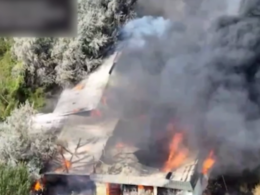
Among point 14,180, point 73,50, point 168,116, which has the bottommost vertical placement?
point 14,180

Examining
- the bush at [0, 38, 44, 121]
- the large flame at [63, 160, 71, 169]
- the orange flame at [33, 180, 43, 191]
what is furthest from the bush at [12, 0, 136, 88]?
the orange flame at [33, 180, 43, 191]

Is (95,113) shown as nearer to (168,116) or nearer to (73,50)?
(168,116)

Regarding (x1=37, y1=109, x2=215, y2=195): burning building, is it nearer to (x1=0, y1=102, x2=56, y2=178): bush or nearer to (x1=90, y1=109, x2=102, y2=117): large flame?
(x1=90, y1=109, x2=102, y2=117): large flame

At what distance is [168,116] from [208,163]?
1.22 metres

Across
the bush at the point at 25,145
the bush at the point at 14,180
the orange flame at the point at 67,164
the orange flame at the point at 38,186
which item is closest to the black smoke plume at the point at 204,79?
the orange flame at the point at 67,164

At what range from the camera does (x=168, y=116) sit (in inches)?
Result: 341

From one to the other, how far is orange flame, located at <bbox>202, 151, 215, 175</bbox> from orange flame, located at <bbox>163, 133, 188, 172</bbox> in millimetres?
373

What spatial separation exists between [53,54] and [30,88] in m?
0.89

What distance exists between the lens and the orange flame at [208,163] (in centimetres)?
786

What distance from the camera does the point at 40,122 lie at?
880cm

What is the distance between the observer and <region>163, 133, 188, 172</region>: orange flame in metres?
7.86

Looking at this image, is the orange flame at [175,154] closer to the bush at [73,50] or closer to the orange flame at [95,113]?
the orange flame at [95,113]

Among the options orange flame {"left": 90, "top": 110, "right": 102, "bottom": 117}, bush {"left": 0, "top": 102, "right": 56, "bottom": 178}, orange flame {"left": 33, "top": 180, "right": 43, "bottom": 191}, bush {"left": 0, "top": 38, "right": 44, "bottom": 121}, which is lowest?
orange flame {"left": 33, "top": 180, "right": 43, "bottom": 191}
